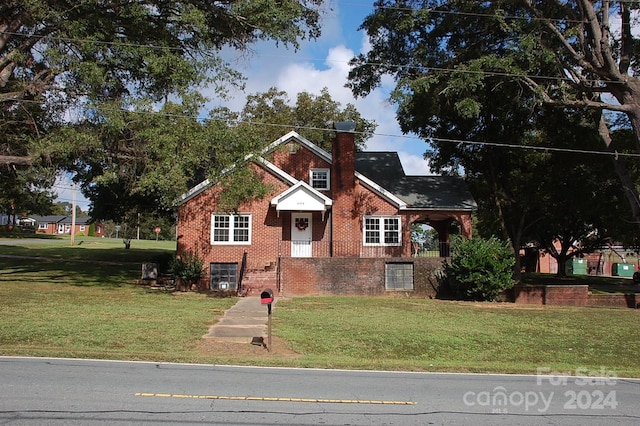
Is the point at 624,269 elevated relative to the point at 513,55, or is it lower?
lower

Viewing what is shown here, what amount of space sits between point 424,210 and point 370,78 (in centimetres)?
782

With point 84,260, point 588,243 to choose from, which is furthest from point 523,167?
point 84,260

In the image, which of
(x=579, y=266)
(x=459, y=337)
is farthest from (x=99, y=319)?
(x=579, y=266)

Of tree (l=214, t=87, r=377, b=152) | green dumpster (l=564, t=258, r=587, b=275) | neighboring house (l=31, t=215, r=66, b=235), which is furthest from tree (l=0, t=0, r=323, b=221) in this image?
neighboring house (l=31, t=215, r=66, b=235)

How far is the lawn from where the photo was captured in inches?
428

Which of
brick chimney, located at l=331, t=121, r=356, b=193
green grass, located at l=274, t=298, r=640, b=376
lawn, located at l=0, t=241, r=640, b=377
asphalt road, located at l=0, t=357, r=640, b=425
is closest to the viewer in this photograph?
asphalt road, located at l=0, t=357, r=640, b=425

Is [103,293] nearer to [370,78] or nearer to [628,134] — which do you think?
[370,78]

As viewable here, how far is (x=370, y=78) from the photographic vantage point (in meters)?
28.5

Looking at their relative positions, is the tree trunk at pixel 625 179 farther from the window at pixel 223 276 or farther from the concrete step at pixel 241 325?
the window at pixel 223 276

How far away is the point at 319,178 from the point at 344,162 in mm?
1815

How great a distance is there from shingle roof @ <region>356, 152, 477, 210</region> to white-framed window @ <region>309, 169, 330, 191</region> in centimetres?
326

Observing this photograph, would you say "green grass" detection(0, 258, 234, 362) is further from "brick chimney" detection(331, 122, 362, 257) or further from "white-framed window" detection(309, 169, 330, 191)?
"white-framed window" detection(309, 169, 330, 191)

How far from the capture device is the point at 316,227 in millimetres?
27109

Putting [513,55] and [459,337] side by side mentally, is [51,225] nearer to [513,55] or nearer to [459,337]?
[513,55]
